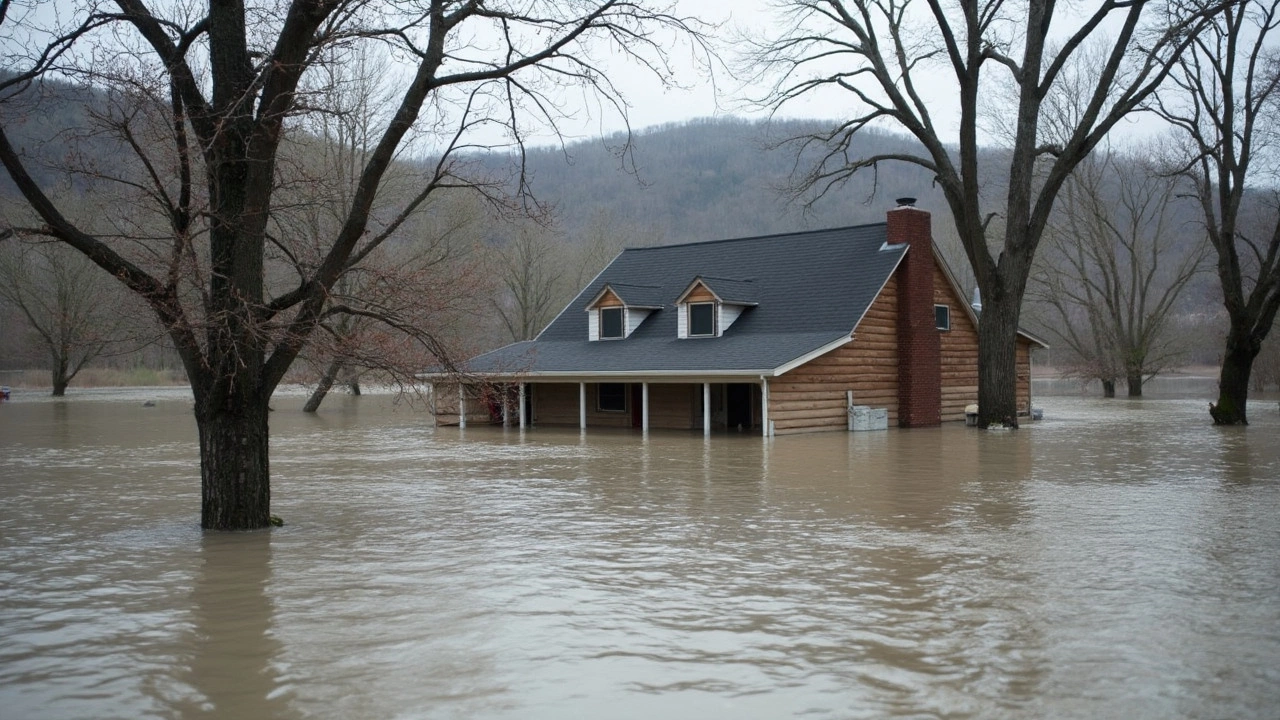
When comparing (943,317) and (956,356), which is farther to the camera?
(956,356)

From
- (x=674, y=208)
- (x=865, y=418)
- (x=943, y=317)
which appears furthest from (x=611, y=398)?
(x=674, y=208)

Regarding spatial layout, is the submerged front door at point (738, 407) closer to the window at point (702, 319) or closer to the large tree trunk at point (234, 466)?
the window at point (702, 319)

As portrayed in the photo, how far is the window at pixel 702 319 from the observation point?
29.8m

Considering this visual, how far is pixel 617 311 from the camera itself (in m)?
32.1

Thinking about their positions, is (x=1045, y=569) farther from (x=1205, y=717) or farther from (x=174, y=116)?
(x=174, y=116)

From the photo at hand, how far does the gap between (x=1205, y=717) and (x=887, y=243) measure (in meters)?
25.5

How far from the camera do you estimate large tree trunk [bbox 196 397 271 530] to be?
1152 cm

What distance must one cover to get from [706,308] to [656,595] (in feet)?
71.1

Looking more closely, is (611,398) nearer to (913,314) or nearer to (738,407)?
(738,407)

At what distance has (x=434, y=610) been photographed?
817 centimetres

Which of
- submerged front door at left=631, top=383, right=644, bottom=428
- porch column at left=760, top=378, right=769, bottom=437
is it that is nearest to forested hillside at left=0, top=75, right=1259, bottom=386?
submerged front door at left=631, top=383, right=644, bottom=428

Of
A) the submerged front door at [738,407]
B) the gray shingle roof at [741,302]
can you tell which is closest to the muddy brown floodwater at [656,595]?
the gray shingle roof at [741,302]

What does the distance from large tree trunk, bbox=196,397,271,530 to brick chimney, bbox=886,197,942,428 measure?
21.7 metres

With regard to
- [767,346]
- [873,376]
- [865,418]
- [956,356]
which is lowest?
[865,418]
